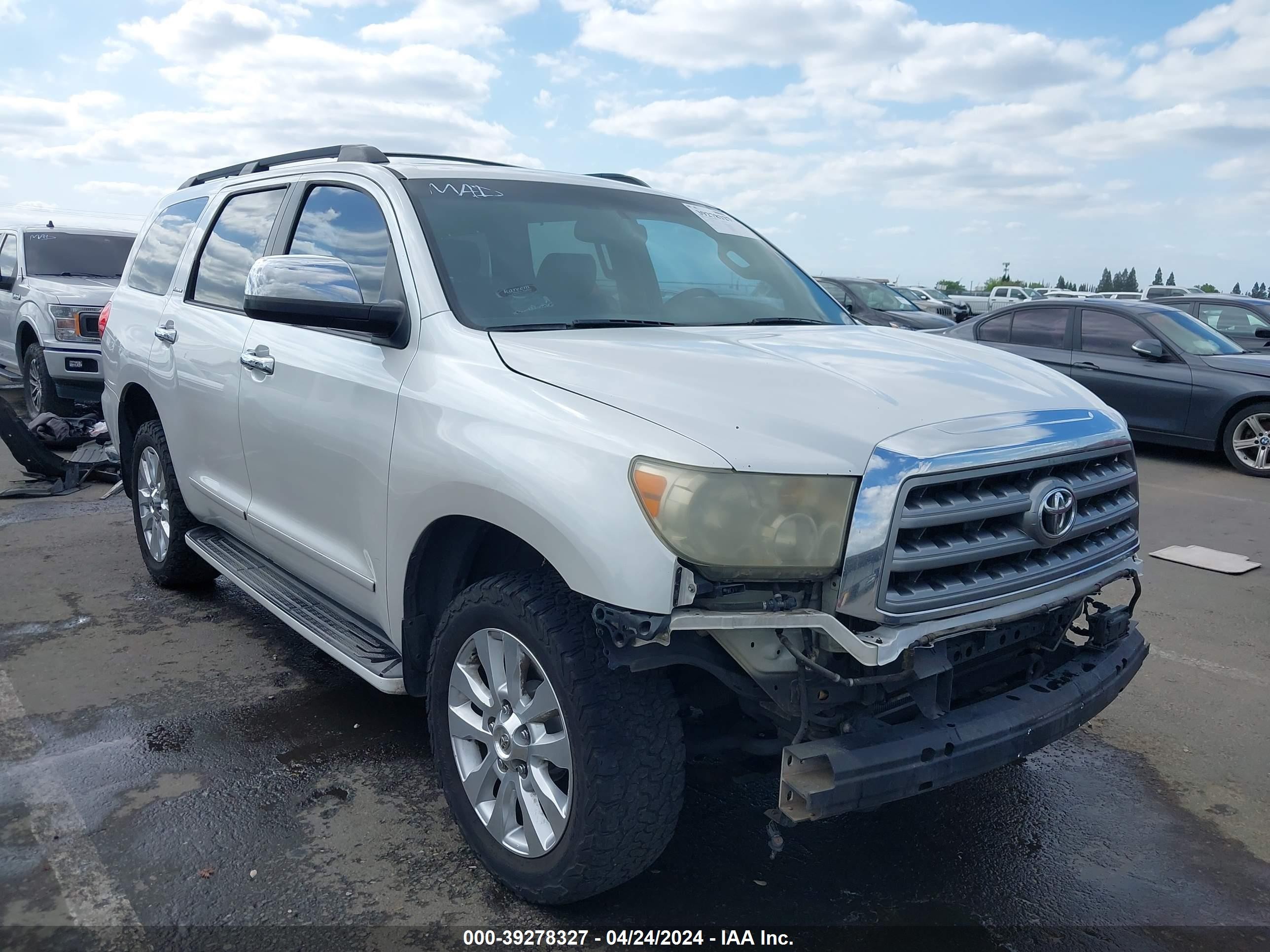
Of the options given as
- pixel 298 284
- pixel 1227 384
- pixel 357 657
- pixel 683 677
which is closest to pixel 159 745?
pixel 357 657

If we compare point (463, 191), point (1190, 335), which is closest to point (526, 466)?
point (463, 191)

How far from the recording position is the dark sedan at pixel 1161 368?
9.14 metres

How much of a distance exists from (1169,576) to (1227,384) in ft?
14.0

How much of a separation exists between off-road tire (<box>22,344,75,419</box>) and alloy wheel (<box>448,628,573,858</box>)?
8.78 meters

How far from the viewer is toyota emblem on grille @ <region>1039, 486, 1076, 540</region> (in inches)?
97.1

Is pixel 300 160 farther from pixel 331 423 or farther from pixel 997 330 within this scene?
pixel 997 330

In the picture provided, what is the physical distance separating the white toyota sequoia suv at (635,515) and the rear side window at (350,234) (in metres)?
0.01

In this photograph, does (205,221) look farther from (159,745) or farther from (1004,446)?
(1004,446)

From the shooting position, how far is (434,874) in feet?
9.31

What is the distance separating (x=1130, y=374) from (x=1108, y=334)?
53cm

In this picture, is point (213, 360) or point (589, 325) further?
point (213, 360)

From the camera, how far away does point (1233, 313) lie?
12.3 metres

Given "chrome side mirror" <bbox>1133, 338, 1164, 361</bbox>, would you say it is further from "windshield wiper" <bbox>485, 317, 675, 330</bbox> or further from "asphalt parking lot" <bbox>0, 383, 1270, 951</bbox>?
"windshield wiper" <bbox>485, 317, 675, 330</bbox>

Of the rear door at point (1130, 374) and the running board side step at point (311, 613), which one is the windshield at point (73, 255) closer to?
the running board side step at point (311, 613)
